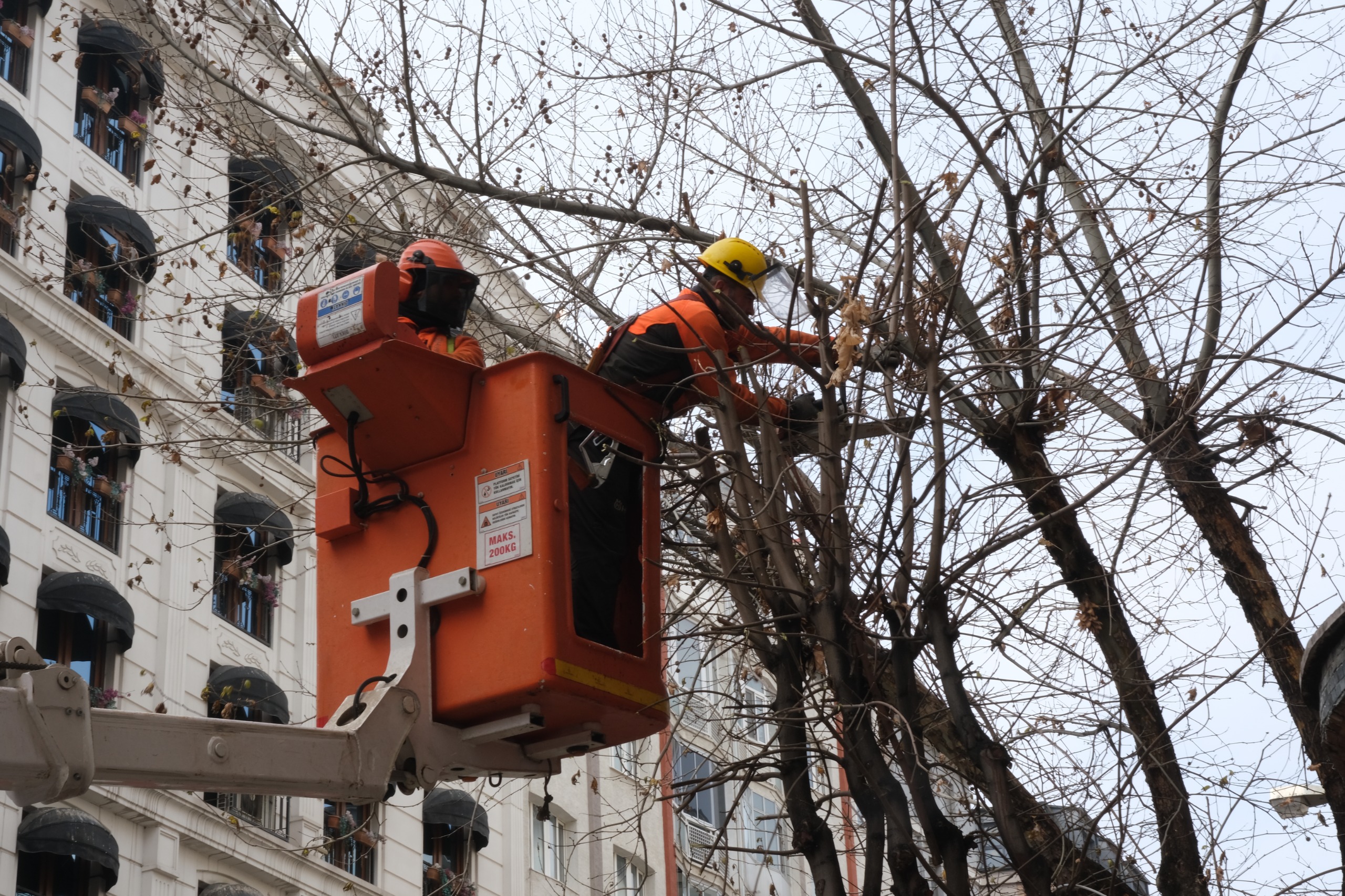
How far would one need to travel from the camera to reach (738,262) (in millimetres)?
8195

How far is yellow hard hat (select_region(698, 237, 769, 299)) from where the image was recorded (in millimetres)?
8172

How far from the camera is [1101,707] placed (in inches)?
304

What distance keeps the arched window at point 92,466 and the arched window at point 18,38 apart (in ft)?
14.0

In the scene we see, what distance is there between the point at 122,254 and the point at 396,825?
8817mm

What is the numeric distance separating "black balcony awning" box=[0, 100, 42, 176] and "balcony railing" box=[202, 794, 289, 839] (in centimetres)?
776

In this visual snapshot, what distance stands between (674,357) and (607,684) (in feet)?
5.33


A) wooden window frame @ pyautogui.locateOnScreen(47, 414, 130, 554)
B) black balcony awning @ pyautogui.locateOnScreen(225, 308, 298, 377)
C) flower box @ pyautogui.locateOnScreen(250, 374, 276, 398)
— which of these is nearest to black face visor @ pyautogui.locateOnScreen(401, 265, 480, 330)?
black balcony awning @ pyautogui.locateOnScreen(225, 308, 298, 377)

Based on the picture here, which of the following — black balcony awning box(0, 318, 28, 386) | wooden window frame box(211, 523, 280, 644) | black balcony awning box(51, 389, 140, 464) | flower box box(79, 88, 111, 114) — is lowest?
wooden window frame box(211, 523, 280, 644)

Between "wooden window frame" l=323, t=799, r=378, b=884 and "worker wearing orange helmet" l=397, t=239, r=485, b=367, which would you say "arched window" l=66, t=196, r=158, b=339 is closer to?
"wooden window frame" l=323, t=799, r=378, b=884

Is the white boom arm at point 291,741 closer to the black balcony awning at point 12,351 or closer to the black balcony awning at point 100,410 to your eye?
the black balcony awning at point 12,351

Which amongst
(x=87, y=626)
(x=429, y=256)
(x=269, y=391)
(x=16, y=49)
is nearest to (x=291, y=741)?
(x=429, y=256)

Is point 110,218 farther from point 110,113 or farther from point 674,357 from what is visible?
point 674,357

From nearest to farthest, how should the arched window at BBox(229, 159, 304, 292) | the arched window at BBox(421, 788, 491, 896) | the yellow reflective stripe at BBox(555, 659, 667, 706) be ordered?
the yellow reflective stripe at BBox(555, 659, 667, 706), the arched window at BBox(229, 159, 304, 292), the arched window at BBox(421, 788, 491, 896)

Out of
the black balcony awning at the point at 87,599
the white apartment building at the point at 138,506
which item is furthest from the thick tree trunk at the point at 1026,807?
the black balcony awning at the point at 87,599
